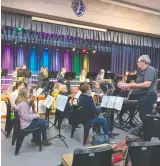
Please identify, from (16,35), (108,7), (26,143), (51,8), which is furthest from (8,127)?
(16,35)

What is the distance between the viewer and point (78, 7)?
7.71 m

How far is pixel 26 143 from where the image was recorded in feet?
14.6

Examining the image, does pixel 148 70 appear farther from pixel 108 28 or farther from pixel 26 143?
pixel 108 28

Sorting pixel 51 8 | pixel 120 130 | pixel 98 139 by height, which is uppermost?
pixel 51 8

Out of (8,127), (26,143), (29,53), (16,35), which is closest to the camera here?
(26,143)

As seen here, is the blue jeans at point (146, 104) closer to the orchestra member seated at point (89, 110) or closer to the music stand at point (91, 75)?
the orchestra member seated at point (89, 110)

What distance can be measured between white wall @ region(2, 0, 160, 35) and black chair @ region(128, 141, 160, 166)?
611cm

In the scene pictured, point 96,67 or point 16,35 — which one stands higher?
point 16,35

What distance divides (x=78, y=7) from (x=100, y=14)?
36.6 inches

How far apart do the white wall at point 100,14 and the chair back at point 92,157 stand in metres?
5.99

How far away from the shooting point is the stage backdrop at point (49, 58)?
42.7ft

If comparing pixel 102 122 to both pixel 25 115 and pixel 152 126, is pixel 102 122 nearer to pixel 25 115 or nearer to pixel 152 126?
pixel 152 126

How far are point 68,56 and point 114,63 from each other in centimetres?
299

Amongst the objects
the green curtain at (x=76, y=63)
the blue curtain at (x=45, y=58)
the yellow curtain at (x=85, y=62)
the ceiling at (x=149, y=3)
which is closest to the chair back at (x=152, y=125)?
the ceiling at (x=149, y=3)
